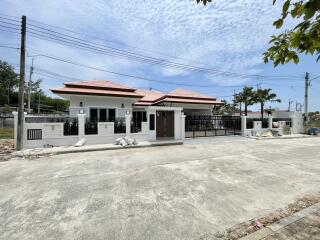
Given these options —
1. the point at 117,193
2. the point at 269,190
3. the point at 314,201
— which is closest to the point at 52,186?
the point at 117,193

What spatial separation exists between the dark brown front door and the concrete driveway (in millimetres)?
7047

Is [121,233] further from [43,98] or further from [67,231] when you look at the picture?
[43,98]

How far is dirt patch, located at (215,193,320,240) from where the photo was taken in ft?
9.93

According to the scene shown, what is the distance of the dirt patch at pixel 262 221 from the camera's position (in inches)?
119

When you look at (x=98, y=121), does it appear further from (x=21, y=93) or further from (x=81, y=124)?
(x=21, y=93)

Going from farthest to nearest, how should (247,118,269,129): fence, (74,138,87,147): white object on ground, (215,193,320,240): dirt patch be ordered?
(247,118,269,129): fence → (74,138,87,147): white object on ground → (215,193,320,240): dirt patch

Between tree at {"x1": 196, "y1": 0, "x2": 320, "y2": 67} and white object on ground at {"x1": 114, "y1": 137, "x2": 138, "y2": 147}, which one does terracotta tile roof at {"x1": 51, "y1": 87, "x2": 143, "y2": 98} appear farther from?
tree at {"x1": 196, "y1": 0, "x2": 320, "y2": 67}

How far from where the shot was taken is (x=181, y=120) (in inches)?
598

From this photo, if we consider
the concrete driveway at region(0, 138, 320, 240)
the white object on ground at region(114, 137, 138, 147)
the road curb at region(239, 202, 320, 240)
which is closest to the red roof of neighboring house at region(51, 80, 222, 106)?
the white object on ground at region(114, 137, 138, 147)

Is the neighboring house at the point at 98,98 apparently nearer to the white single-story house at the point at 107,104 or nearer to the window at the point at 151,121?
the white single-story house at the point at 107,104

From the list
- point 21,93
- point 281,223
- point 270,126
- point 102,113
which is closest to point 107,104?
point 102,113

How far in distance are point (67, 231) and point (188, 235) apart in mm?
2086

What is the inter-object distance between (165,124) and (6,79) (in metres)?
54.0

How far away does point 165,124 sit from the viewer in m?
15.0
